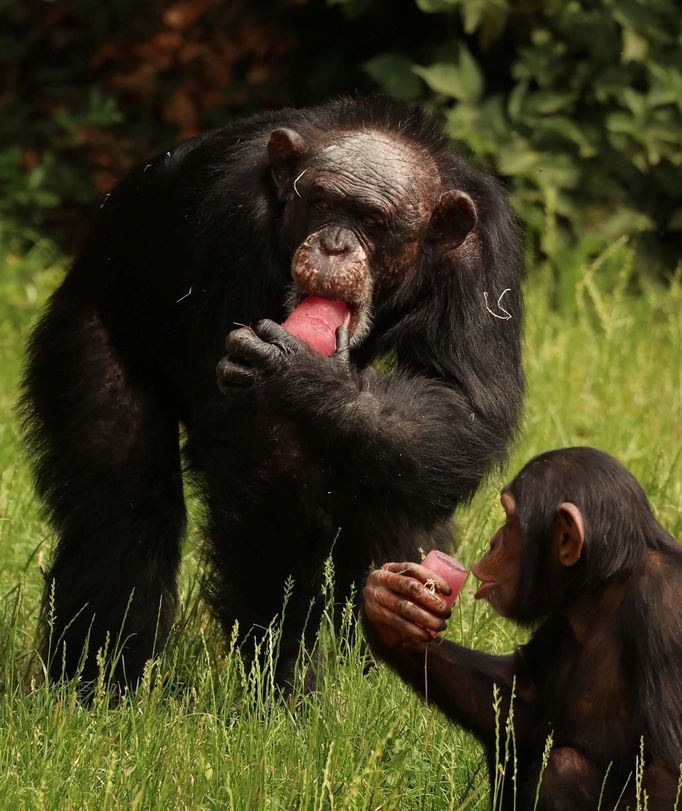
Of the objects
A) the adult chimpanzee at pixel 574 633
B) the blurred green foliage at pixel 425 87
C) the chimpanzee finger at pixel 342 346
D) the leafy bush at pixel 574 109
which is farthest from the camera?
the blurred green foliage at pixel 425 87

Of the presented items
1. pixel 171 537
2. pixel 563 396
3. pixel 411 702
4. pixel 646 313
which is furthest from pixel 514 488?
pixel 646 313

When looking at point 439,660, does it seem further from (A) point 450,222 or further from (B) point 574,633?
(A) point 450,222

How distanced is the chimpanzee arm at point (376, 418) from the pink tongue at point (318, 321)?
0.11 m

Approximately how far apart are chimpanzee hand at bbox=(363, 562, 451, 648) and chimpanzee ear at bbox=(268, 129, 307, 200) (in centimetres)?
174

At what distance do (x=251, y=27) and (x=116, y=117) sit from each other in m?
1.51

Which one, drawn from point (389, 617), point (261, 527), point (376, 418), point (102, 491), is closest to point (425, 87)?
point (102, 491)

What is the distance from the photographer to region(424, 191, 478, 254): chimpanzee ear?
5191 millimetres

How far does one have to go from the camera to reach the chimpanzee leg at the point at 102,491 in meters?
5.54

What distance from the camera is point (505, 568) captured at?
3.91 meters

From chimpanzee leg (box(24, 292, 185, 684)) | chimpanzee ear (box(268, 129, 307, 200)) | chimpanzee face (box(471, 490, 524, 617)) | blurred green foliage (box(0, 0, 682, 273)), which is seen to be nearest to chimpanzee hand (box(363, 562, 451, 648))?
chimpanzee face (box(471, 490, 524, 617))

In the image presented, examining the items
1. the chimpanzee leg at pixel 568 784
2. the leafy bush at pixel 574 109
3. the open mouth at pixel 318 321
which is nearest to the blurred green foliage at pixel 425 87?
the leafy bush at pixel 574 109

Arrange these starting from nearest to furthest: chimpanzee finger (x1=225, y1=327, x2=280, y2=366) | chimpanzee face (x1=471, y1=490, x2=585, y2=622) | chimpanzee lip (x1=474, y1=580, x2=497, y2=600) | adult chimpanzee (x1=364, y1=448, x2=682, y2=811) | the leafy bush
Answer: adult chimpanzee (x1=364, y1=448, x2=682, y2=811) → chimpanzee face (x1=471, y1=490, x2=585, y2=622) → chimpanzee lip (x1=474, y1=580, x2=497, y2=600) → chimpanzee finger (x1=225, y1=327, x2=280, y2=366) → the leafy bush

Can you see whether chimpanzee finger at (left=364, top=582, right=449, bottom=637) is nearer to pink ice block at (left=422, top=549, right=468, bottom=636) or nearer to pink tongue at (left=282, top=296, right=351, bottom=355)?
pink ice block at (left=422, top=549, right=468, bottom=636)

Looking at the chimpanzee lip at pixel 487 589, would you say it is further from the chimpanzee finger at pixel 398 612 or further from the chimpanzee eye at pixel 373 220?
the chimpanzee eye at pixel 373 220
